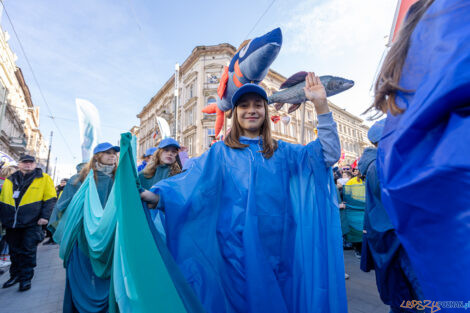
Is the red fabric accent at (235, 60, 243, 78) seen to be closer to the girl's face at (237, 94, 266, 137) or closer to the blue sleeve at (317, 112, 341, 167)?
the girl's face at (237, 94, 266, 137)

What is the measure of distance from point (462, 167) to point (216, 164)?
1.26m

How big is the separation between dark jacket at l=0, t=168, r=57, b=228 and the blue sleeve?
4.50 metres

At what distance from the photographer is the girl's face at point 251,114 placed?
1.74 metres

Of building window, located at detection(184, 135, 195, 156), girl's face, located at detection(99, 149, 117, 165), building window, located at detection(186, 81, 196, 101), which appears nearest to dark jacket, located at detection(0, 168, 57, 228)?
girl's face, located at detection(99, 149, 117, 165)

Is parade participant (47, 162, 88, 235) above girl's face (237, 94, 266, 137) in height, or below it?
below

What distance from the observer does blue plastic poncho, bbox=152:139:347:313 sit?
1.31m

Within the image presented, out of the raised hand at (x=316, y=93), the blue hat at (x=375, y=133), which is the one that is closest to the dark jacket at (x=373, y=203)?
the blue hat at (x=375, y=133)

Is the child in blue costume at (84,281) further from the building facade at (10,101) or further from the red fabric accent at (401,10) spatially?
the building facade at (10,101)

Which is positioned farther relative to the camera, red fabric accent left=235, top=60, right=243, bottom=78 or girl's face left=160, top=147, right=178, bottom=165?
girl's face left=160, top=147, right=178, bottom=165

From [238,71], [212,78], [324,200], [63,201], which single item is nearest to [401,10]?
[324,200]

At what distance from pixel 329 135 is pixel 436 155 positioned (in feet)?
2.83

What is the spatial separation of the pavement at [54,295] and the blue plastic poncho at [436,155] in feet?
8.68

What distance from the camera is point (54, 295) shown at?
3461mm

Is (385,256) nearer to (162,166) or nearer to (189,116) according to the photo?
(162,166)
